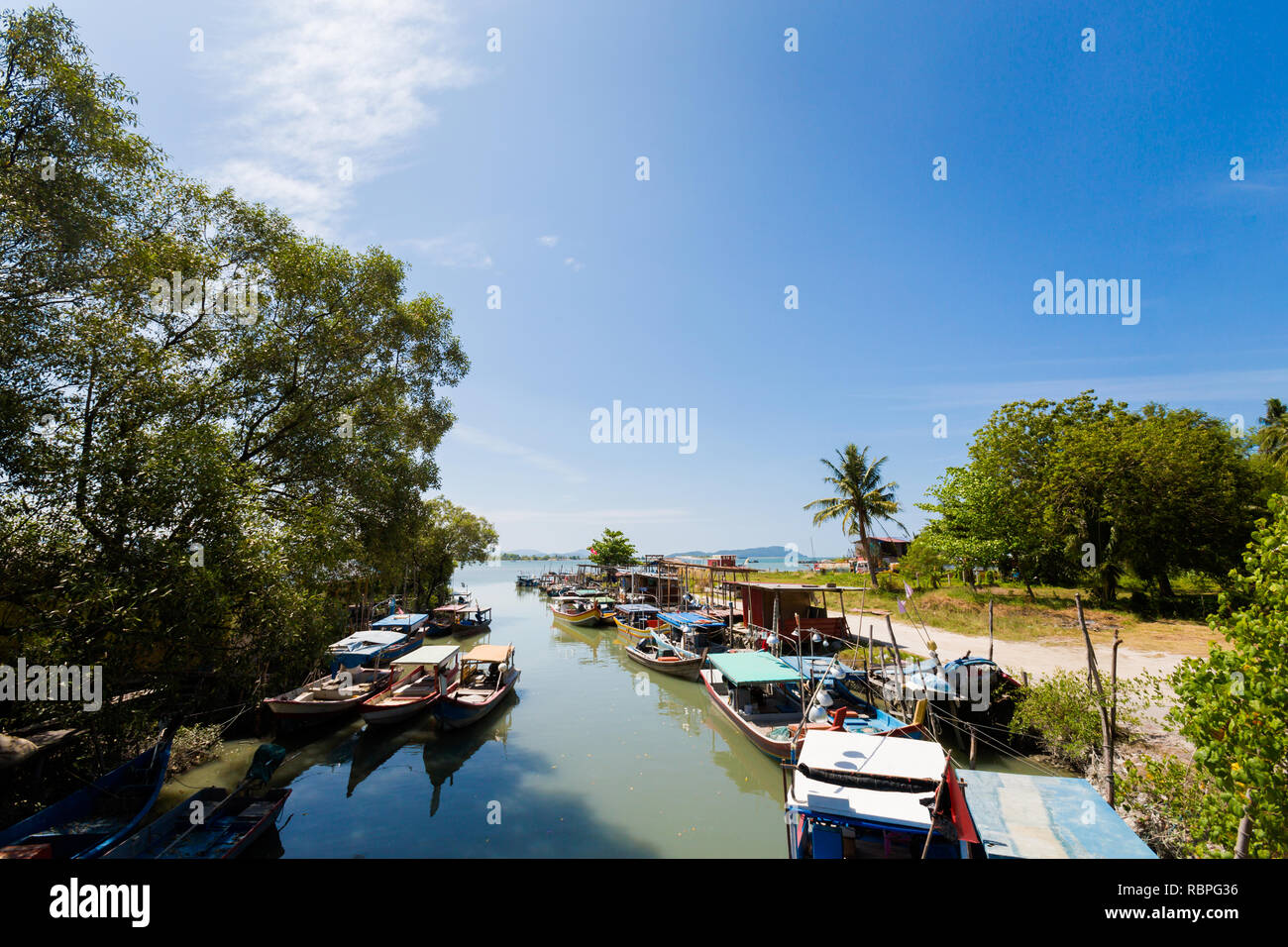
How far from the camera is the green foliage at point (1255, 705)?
16.1 feet

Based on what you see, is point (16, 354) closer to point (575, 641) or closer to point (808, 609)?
point (808, 609)

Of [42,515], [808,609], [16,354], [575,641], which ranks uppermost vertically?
[16,354]

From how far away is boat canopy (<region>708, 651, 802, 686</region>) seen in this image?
16656 millimetres

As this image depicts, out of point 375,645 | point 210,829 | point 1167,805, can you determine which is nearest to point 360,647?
point 375,645

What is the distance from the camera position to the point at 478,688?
20.8 metres

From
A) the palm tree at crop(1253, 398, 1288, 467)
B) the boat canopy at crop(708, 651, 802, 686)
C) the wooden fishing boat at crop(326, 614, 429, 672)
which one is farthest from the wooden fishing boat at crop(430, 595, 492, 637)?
the palm tree at crop(1253, 398, 1288, 467)

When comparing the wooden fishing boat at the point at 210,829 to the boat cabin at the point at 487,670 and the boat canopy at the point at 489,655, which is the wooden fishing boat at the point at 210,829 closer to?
the boat canopy at the point at 489,655

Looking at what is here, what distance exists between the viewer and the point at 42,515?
8.98 metres

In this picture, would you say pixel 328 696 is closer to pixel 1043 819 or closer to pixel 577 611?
pixel 1043 819

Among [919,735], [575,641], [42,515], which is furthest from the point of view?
[575,641]

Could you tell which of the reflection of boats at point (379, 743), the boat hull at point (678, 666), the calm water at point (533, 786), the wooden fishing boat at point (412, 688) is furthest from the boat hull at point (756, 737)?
the reflection of boats at point (379, 743)
